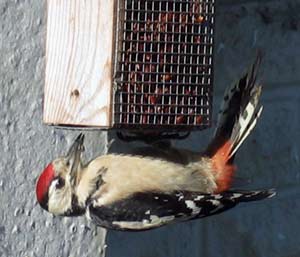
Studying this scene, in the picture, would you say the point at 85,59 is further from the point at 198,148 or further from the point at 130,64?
the point at 198,148

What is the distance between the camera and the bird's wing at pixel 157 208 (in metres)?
4.83

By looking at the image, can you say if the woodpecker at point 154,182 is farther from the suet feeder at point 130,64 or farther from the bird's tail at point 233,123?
the suet feeder at point 130,64

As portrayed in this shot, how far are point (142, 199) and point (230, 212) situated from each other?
109cm

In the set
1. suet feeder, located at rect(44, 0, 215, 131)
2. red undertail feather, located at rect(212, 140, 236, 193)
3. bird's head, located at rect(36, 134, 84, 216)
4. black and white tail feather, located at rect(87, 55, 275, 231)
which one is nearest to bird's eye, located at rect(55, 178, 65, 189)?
bird's head, located at rect(36, 134, 84, 216)

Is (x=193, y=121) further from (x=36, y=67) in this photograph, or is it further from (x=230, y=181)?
(x=36, y=67)

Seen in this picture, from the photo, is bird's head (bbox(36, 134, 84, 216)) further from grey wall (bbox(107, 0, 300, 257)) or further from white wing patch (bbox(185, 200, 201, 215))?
grey wall (bbox(107, 0, 300, 257))

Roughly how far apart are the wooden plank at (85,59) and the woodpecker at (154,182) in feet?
1.04

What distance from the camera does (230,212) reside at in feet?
19.3

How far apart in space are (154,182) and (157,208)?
0.49ft

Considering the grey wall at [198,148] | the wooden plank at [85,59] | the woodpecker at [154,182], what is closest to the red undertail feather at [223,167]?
the woodpecker at [154,182]

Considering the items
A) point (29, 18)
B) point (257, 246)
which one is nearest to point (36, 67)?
point (29, 18)

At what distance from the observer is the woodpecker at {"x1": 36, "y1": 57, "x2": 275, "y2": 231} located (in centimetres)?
485

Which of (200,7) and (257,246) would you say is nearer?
(200,7)

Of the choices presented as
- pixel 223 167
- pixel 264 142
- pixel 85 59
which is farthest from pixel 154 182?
pixel 264 142
